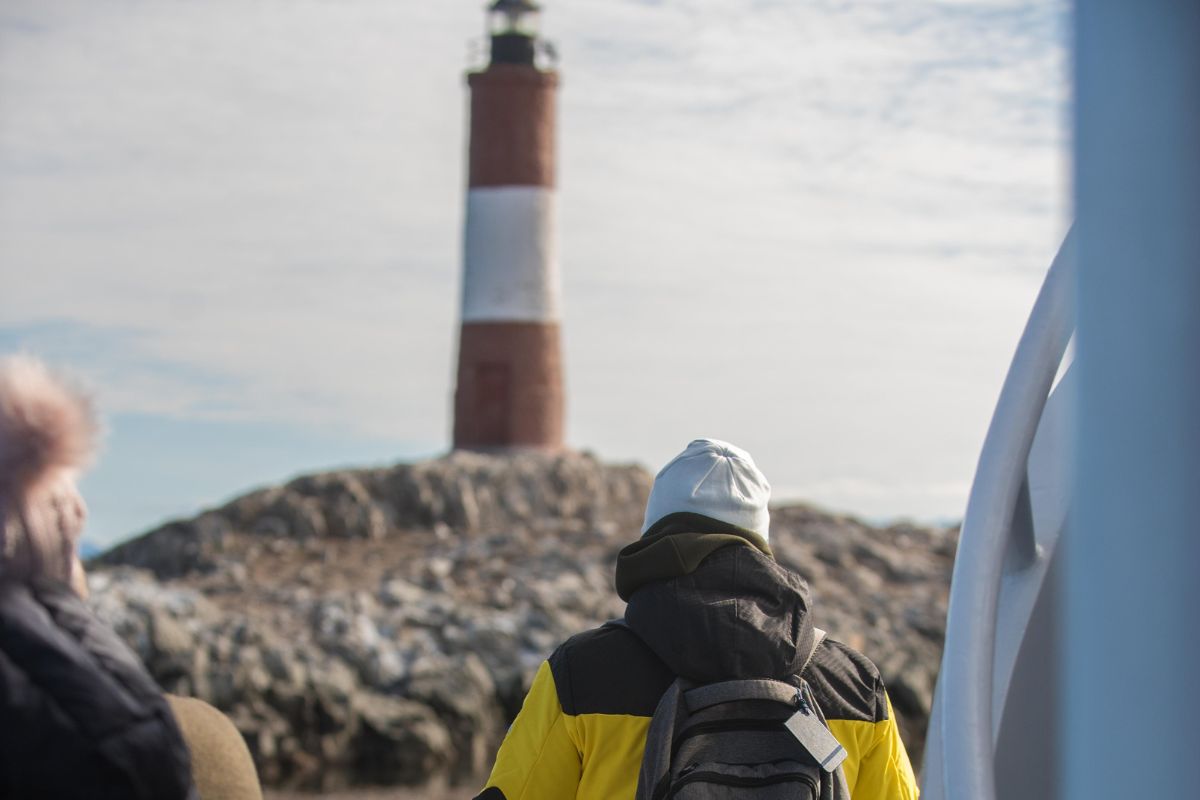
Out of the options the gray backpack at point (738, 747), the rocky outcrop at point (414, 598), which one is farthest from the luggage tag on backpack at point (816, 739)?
the rocky outcrop at point (414, 598)

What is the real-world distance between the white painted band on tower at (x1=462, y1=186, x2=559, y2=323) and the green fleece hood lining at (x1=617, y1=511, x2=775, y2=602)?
1843 centimetres

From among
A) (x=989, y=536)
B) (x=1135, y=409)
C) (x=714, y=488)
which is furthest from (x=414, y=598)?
(x=1135, y=409)

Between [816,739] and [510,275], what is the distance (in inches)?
735

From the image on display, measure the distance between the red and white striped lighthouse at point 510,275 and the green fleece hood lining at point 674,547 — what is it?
18436 mm

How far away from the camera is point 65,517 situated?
72.7 inches

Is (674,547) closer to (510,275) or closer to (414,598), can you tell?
(414,598)

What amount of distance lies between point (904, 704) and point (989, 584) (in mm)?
14753

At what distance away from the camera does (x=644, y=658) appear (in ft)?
7.00

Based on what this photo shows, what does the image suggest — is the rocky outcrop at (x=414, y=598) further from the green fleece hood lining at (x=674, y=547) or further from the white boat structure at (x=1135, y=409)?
the white boat structure at (x=1135, y=409)

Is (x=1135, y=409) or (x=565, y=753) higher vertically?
(x=1135, y=409)

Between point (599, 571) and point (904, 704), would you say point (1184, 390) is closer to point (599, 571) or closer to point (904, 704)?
point (904, 704)

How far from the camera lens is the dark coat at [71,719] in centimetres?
169

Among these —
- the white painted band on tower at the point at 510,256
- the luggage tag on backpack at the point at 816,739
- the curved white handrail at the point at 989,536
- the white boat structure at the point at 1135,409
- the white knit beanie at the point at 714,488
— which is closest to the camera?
the white boat structure at the point at 1135,409

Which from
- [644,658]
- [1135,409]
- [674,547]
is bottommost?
[644,658]
